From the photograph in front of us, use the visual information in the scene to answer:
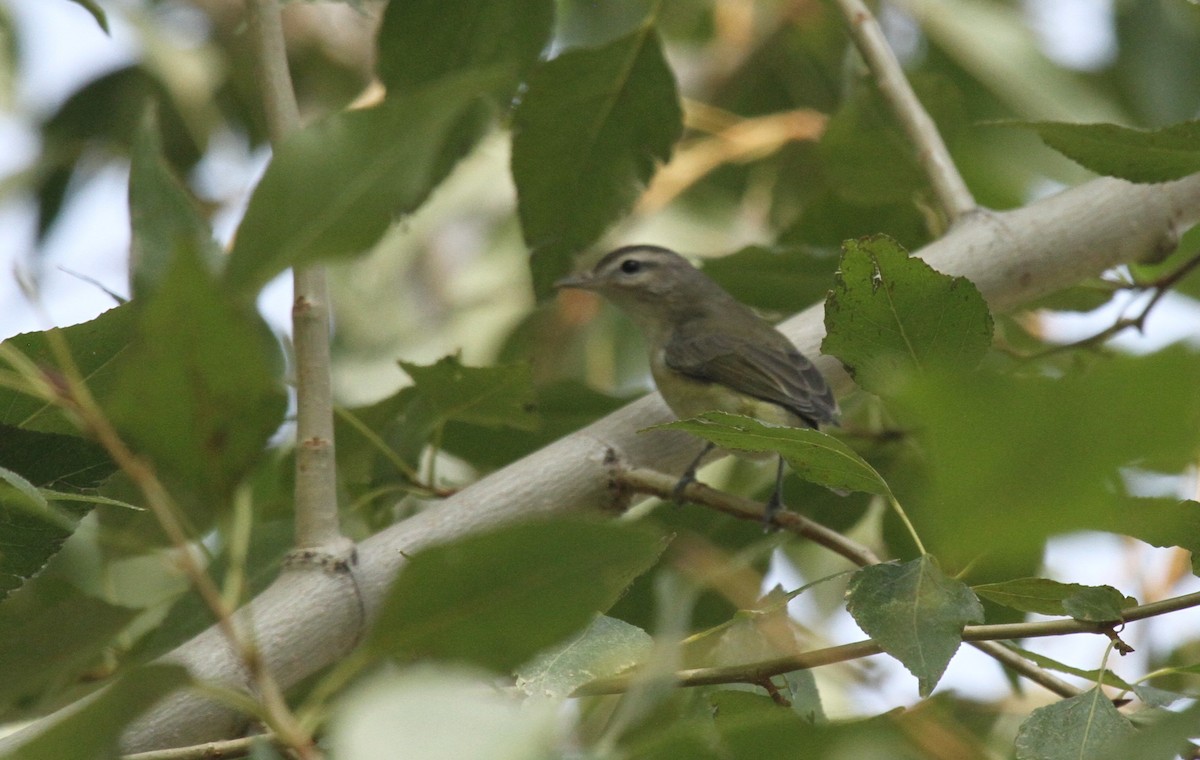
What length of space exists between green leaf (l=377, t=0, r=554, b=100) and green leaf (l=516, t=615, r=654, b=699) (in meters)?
0.98

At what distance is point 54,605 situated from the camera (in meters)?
1.55

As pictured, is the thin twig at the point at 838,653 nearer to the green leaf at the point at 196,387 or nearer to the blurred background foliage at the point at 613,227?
the blurred background foliage at the point at 613,227

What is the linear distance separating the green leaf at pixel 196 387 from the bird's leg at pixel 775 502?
0.95m

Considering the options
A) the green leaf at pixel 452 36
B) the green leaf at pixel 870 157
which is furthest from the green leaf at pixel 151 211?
the green leaf at pixel 870 157

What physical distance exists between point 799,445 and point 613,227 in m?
1.12

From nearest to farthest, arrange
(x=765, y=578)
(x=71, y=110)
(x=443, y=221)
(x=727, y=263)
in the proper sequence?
(x=765, y=578) → (x=727, y=263) → (x=71, y=110) → (x=443, y=221)

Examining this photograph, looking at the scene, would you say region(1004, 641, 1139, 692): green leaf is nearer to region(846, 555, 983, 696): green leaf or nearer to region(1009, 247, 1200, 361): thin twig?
region(846, 555, 983, 696): green leaf


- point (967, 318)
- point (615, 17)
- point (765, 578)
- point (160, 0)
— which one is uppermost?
point (160, 0)

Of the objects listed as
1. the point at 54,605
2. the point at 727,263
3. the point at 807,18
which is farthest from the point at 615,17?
the point at 54,605

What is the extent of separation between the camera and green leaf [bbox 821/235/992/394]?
121 cm

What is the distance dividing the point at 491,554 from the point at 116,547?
1.33 m

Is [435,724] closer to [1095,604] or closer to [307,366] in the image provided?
[1095,604]

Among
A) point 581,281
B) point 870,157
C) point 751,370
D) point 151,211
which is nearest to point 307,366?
point 151,211

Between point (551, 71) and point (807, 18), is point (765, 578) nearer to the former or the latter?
point (551, 71)
